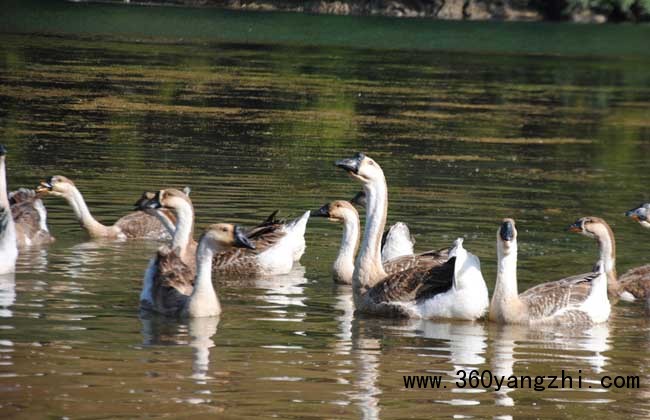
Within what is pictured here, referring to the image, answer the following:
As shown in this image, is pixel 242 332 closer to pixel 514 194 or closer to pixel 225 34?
pixel 514 194

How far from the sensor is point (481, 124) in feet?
101

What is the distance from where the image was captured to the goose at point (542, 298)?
39.5ft

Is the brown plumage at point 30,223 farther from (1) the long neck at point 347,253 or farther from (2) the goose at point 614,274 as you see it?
(2) the goose at point 614,274

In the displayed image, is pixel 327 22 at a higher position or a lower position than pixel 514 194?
higher

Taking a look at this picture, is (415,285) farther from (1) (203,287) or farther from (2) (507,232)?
(1) (203,287)

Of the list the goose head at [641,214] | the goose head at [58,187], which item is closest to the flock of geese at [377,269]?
the goose head at [641,214]

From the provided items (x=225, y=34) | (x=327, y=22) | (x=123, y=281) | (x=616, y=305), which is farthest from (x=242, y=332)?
(x=327, y=22)

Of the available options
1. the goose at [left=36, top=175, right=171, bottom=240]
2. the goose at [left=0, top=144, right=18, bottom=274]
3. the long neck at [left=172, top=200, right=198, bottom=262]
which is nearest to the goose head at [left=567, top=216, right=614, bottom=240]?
the long neck at [left=172, top=200, right=198, bottom=262]

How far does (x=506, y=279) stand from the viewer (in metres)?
12.0

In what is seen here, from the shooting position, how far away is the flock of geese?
11.9 m

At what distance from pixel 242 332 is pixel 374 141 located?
15.8m

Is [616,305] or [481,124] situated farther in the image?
[481,124]

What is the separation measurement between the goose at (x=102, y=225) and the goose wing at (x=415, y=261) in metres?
3.69

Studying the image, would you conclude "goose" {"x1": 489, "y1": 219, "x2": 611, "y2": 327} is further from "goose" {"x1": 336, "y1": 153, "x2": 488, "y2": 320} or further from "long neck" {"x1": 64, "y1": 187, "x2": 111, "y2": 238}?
"long neck" {"x1": 64, "y1": 187, "x2": 111, "y2": 238}
